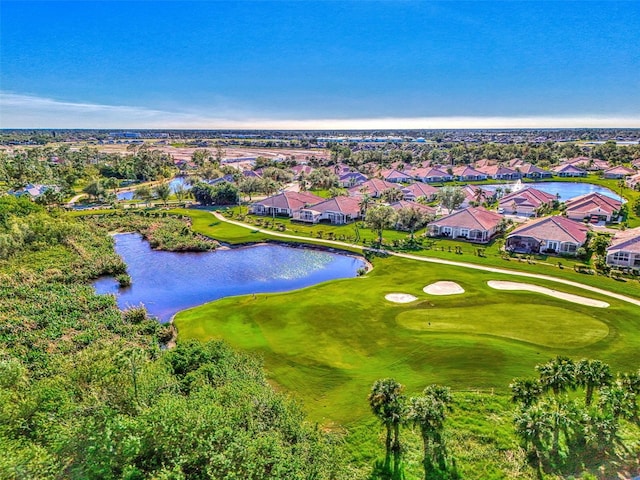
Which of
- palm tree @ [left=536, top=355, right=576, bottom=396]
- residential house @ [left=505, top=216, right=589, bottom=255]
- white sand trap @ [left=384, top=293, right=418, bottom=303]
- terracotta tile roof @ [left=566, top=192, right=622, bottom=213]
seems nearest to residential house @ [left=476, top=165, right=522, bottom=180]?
terracotta tile roof @ [left=566, top=192, right=622, bottom=213]

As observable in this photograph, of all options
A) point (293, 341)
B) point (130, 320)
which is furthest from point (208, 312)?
point (293, 341)

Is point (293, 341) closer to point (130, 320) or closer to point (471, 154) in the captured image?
point (130, 320)

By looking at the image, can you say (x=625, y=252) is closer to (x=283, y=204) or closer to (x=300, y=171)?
(x=283, y=204)

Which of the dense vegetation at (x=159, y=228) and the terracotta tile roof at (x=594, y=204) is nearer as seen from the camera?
the dense vegetation at (x=159, y=228)

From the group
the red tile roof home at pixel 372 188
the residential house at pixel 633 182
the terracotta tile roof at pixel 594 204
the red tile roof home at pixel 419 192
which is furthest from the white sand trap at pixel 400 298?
the residential house at pixel 633 182

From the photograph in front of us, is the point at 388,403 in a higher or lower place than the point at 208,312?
higher

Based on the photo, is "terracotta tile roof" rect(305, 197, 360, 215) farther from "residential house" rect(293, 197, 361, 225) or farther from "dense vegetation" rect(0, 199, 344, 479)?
"dense vegetation" rect(0, 199, 344, 479)

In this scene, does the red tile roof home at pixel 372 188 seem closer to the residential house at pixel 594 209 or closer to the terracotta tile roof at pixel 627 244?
the residential house at pixel 594 209
